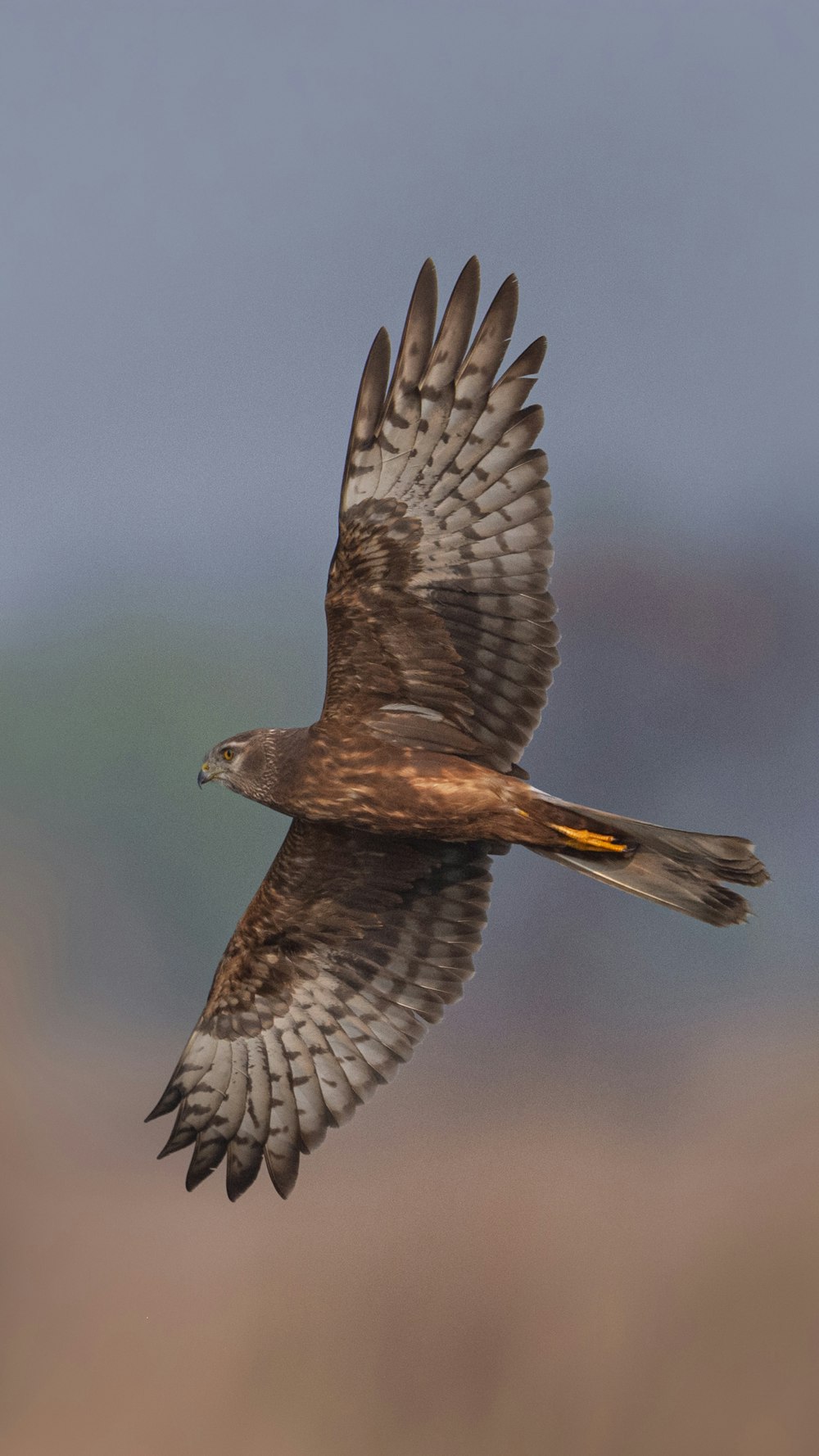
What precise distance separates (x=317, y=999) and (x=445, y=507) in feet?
8.34

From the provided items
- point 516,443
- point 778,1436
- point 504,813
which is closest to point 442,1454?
point 778,1436

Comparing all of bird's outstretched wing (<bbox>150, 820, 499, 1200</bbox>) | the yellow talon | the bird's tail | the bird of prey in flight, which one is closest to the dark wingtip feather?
bird's outstretched wing (<bbox>150, 820, 499, 1200</bbox>)

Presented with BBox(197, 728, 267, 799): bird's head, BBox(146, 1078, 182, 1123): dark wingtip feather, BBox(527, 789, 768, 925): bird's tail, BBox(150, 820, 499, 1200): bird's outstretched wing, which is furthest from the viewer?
BBox(146, 1078, 182, 1123): dark wingtip feather

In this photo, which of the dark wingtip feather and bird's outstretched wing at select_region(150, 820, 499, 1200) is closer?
bird's outstretched wing at select_region(150, 820, 499, 1200)

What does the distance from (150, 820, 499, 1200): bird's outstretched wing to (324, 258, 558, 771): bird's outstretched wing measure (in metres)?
1.22

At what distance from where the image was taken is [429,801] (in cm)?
570

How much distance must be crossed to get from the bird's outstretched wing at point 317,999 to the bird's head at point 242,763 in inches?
25.0

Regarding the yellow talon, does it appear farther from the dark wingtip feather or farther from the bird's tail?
the dark wingtip feather

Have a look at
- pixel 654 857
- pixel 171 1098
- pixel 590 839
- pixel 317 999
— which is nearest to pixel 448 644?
pixel 590 839

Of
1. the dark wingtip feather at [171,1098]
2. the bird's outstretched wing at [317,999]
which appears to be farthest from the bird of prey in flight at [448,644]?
the dark wingtip feather at [171,1098]

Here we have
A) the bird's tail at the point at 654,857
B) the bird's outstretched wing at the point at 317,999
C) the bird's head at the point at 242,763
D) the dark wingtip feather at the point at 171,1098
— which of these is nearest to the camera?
the bird's tail at the point at 654,857

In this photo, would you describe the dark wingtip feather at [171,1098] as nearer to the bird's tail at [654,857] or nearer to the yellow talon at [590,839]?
the bird's tail at [654,857]

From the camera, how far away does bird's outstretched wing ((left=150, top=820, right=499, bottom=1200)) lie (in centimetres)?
664

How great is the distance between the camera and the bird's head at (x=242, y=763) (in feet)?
19.6
